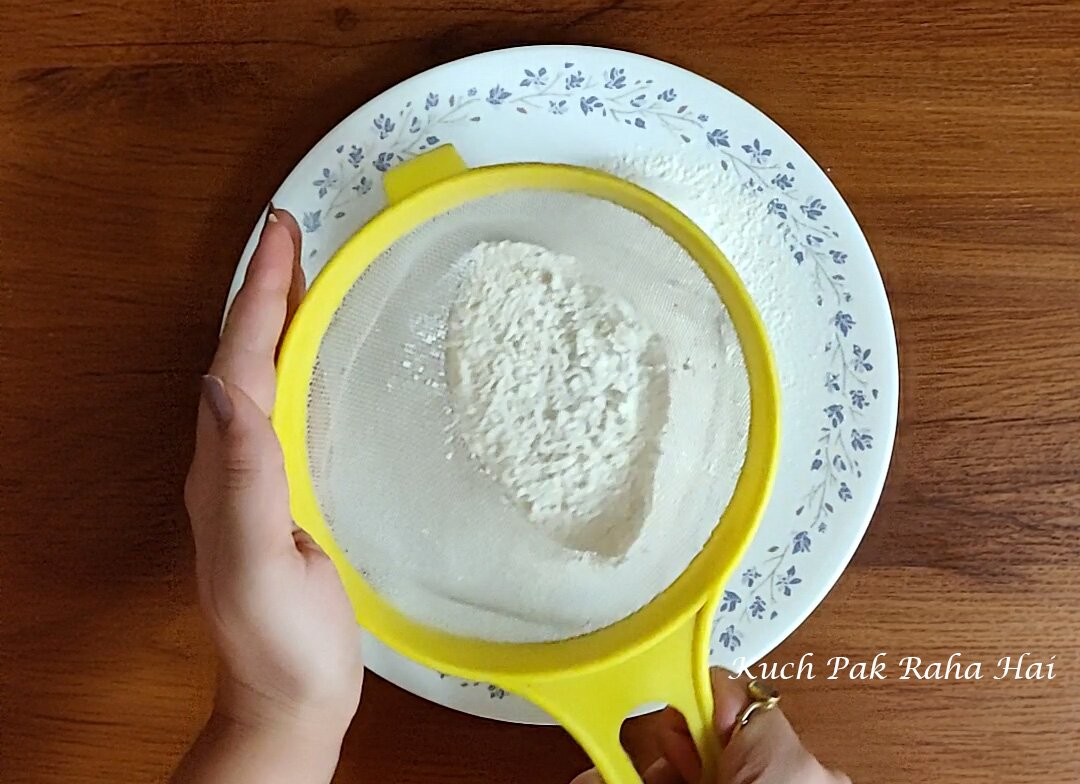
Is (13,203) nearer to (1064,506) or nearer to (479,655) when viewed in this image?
(479,655)

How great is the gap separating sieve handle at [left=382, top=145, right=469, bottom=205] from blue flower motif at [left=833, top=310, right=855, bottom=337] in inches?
9.4

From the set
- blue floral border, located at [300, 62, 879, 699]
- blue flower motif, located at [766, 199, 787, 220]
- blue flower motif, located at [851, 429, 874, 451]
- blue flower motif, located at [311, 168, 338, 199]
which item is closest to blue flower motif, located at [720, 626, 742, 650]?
blue floral border, located at [300, 62, 879, 699]

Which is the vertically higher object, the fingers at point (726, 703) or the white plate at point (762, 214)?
the white plate at point (762, 214)

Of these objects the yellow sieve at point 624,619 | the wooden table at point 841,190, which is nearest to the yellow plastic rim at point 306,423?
the yellow sieve at point 624,619

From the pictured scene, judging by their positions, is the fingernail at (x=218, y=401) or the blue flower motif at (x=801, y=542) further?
the blue flower motif at (x=801, y=542)

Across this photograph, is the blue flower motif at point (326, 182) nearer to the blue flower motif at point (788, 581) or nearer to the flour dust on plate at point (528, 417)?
the flour dust on plate at point (528, 417)

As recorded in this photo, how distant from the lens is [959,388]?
62 centimetres

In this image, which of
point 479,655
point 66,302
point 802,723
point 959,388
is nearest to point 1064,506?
point 959,388

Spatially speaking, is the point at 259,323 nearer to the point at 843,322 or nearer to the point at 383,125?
the point at 383,125

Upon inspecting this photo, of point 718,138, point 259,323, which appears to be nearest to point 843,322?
point 718,138

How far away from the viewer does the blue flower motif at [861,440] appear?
0.59 meters

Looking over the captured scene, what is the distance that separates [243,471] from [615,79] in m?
0.32

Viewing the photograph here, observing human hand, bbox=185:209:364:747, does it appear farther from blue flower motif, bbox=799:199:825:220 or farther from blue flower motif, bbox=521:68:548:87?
blue flower motif, bbox=799:199:825:220

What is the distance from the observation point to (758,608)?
59 centimetres
